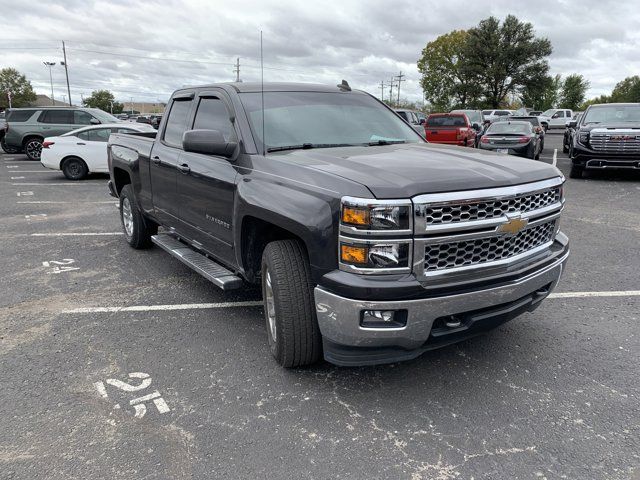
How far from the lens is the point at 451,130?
18062 millimetres

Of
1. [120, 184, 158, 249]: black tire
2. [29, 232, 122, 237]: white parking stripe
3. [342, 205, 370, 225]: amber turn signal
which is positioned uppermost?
[342, 205, 370, 225]: amber turn signal

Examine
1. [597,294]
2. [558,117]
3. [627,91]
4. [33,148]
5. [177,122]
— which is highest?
[627,91]

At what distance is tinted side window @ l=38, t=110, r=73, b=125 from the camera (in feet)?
58.9

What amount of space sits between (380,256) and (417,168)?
0.64 meters

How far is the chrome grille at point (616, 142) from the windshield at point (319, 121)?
8874 millimetres

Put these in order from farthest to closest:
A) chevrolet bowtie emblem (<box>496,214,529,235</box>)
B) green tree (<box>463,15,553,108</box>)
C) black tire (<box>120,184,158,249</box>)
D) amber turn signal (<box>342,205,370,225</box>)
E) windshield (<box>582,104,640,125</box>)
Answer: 1. green tree (<box>463,15,553,108</box>)
2. windshield (<box>582,104,640,125</box>)
3. black tire (<box>120,184,158,249</box>)
4. chevrolet bowtie emblem (<box>496,214,529,235</box>)
5. amber turn signal (<box>342,205,370,225</box>)

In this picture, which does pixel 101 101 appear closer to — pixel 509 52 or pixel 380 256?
pixel 509 52

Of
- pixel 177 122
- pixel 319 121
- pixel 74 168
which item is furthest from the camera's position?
pixel 74 168

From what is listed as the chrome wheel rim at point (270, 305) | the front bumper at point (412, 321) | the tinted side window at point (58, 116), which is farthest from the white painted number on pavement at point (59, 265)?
the tinted side window at point (58, 116)

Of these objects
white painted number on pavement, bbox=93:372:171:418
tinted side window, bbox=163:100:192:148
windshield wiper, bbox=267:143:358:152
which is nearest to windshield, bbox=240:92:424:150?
windshield wiper, bbox=267:143:358:152

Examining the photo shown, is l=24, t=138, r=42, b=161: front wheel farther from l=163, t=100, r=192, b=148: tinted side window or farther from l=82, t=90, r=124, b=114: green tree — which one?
l=82, t=90, r=124, b=114: green tree

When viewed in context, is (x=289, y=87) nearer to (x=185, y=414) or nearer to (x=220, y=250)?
(x=220, y=250)

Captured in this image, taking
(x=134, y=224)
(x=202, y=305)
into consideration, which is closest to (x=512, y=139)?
(x=134, y=224)

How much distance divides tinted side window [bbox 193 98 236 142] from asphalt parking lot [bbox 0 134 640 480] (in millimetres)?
1548
